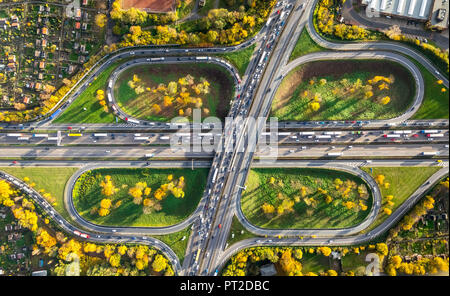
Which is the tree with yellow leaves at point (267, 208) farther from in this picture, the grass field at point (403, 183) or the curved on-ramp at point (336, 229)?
the grass field at point (403, 183)

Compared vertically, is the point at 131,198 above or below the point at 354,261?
above

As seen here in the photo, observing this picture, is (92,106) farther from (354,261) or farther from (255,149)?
(354,261)

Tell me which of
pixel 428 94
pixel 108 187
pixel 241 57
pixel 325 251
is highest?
pixel 241 57

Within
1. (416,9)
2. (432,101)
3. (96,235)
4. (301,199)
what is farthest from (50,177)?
(416,9)

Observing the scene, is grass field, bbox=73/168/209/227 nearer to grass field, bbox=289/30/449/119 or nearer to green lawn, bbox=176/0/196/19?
green lawn, bbox=176/0/196/19

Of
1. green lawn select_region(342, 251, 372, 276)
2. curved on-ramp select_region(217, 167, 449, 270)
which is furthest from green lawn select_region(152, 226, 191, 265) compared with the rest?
green lawn select_region(342, 251, 372, 276)
